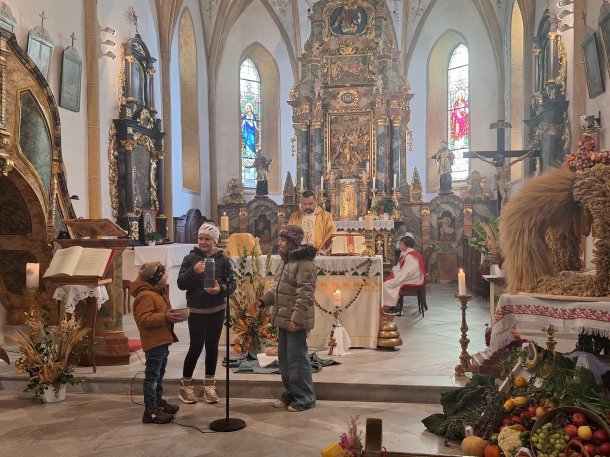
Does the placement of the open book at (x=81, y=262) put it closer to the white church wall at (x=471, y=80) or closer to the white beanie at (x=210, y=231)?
the white beanie at (x=210, y=231)

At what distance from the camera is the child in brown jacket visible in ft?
16.8

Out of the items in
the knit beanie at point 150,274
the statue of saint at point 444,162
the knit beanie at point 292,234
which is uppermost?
the statue of saint at point 444,162

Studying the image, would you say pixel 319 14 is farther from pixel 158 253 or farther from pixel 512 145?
pixel 158 253

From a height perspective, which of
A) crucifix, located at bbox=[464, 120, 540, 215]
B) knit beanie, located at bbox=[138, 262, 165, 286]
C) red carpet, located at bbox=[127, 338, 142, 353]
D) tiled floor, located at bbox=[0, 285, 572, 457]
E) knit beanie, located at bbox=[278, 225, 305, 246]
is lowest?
tiled floor, located at bbox=[0, 285, 572, 457]

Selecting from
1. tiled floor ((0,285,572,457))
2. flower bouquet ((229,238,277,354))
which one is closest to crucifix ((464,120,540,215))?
tiled floor ((0,285,572,457))

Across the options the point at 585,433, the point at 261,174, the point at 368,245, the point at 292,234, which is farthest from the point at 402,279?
the point at 261,174

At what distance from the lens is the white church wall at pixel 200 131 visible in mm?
16500

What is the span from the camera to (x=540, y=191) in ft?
13.3

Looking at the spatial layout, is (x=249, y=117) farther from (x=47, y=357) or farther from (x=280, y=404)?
(x=280, y=404)

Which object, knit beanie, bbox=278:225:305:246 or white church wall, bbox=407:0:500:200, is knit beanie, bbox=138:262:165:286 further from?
white church wall, bbox=407:0:500:200

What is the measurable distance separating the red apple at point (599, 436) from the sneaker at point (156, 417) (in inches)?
134

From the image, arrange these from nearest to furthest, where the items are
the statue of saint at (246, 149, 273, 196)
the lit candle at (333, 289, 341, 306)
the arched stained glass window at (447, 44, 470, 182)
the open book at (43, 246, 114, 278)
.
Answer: the open book at (43, 246, 114, 278), the lit candle at (333, 289, 341, 306), the statue of saint at (246, 149, 273, 196), the arched stained glass window at (447, 44, 470, 182)

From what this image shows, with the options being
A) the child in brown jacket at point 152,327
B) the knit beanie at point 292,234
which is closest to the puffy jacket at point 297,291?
the knit beanie at point 292,234

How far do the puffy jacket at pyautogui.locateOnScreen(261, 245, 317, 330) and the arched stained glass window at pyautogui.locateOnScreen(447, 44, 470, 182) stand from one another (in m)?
15.0
